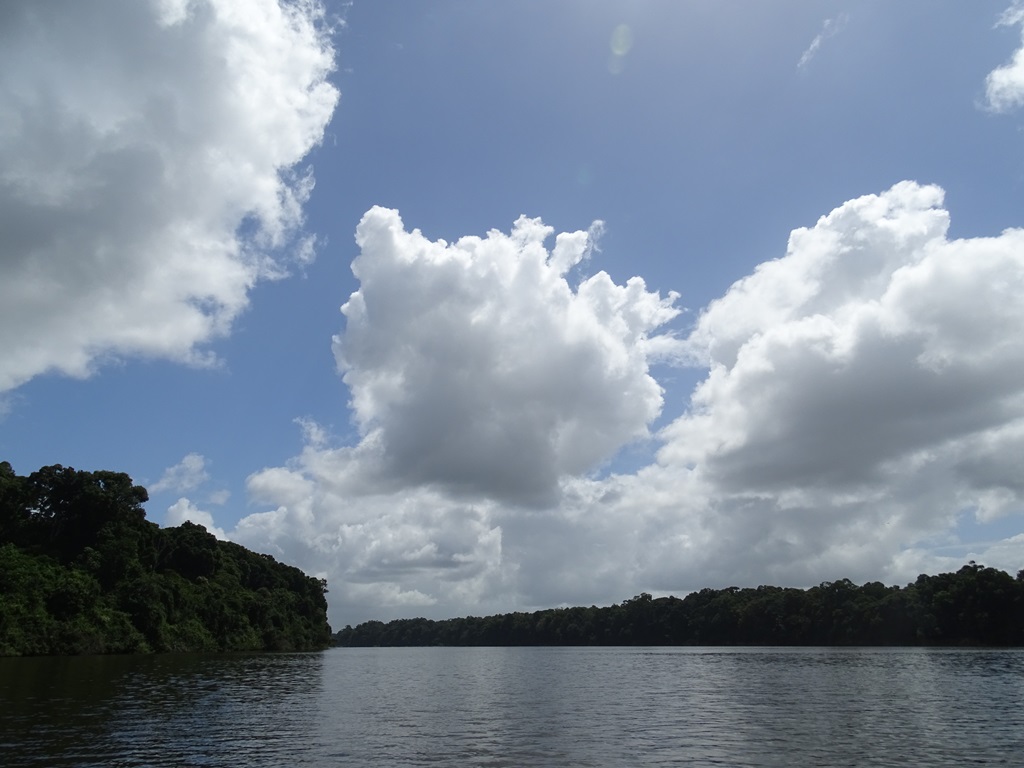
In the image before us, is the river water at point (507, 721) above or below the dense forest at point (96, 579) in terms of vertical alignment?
below

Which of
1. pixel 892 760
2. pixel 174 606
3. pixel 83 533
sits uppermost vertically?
pixel 83 533

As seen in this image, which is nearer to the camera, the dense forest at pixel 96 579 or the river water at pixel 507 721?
the river water at pixel 507 721

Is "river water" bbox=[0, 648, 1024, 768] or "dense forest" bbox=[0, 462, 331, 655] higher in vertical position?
"dense forest" bbox=[0, 462, 331, 655]

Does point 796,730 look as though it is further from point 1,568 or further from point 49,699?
point 1,568

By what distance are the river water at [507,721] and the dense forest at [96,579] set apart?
108 feet

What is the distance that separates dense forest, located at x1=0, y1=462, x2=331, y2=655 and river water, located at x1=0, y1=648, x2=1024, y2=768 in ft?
108

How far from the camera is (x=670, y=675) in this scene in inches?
3782

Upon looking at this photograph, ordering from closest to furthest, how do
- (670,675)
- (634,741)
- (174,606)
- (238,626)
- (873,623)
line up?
(634,741)
(670,675)
(174,606)
(238,626)
(873,623)

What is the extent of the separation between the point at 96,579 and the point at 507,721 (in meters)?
107

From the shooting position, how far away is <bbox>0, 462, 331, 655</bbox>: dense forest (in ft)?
364

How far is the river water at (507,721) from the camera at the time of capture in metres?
34.4

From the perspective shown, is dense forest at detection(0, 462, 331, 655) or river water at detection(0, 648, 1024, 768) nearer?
river water at detection(0, 648, 1024, 768)

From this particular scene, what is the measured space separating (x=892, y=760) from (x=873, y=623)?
598ft

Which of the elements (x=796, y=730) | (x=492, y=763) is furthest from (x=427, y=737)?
(x=796, y=730)
